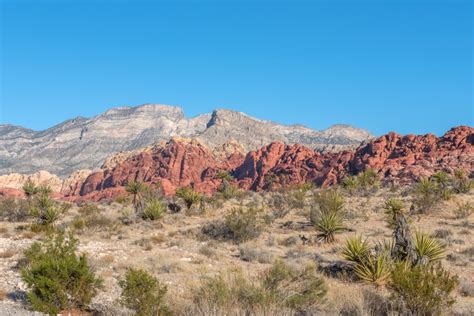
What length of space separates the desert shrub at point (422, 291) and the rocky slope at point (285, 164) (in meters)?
47.3

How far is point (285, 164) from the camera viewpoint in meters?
82.9

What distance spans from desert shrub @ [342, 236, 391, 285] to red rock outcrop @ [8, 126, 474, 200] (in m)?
43.2

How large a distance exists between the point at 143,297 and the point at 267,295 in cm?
206

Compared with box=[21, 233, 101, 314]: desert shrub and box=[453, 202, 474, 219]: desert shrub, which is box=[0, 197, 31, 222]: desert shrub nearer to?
box=[21, 233, 101, 314]: desert shrub

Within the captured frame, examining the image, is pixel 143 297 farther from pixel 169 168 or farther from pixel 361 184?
pixel 169 168

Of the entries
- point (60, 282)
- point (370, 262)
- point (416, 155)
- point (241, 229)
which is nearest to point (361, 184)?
point (241, 229)

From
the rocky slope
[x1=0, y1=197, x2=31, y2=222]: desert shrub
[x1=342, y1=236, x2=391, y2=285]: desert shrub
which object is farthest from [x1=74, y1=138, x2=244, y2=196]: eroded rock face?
[x1=342, y1=236, x2=391, y2=285]: desert shrub

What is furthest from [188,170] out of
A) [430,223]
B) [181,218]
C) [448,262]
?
[448,262]

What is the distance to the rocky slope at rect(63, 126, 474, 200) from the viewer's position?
196ft

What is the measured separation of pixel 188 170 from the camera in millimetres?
90688

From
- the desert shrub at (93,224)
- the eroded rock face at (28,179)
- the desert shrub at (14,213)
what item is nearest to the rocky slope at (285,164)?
the eroded rock face at (28,179)

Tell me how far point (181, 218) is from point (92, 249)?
34.9 ft

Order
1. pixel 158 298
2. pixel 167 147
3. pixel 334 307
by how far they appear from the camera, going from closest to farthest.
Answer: pixel 158 298
pixel 334 307
pixel 167 147

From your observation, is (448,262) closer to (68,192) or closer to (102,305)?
(102,305)
